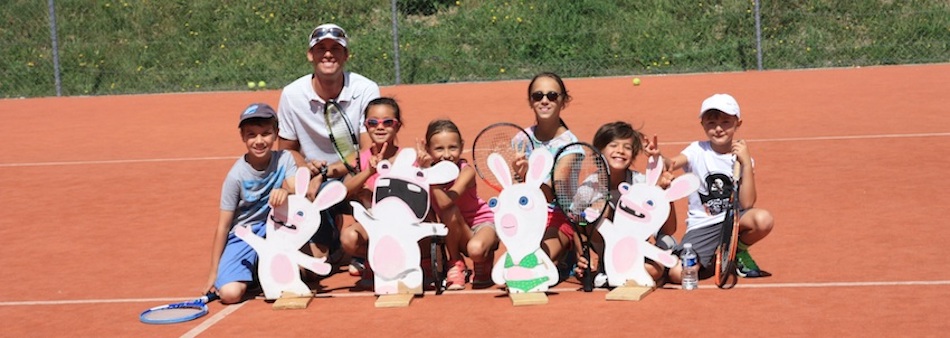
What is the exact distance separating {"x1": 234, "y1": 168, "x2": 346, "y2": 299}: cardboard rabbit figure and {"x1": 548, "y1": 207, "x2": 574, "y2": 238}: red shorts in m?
0.89

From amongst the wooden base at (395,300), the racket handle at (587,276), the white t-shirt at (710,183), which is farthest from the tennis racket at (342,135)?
the white t-shirt at (710,183)

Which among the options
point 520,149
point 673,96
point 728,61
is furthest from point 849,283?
point 728,61

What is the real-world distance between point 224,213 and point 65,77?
12.6m

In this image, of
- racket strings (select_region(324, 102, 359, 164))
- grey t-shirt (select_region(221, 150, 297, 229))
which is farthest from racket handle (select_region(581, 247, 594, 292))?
grey t-shirt (select_region(221, 150, 297, 229))

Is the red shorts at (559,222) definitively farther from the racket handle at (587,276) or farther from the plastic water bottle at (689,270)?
the plastic water bottle at (689,270)

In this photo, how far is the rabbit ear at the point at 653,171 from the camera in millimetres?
4867

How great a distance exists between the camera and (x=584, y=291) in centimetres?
500

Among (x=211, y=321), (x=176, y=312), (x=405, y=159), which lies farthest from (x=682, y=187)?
(x=176, y=312)

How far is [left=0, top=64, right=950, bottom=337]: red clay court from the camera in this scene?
4.57 m

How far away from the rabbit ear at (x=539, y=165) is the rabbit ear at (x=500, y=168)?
9cm

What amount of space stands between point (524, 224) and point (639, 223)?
1.50 feet

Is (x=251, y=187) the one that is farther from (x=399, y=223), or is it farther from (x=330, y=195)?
(x=399, y=223)

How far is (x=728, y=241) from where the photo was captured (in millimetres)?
4969

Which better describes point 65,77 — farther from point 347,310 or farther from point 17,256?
point 347,310
